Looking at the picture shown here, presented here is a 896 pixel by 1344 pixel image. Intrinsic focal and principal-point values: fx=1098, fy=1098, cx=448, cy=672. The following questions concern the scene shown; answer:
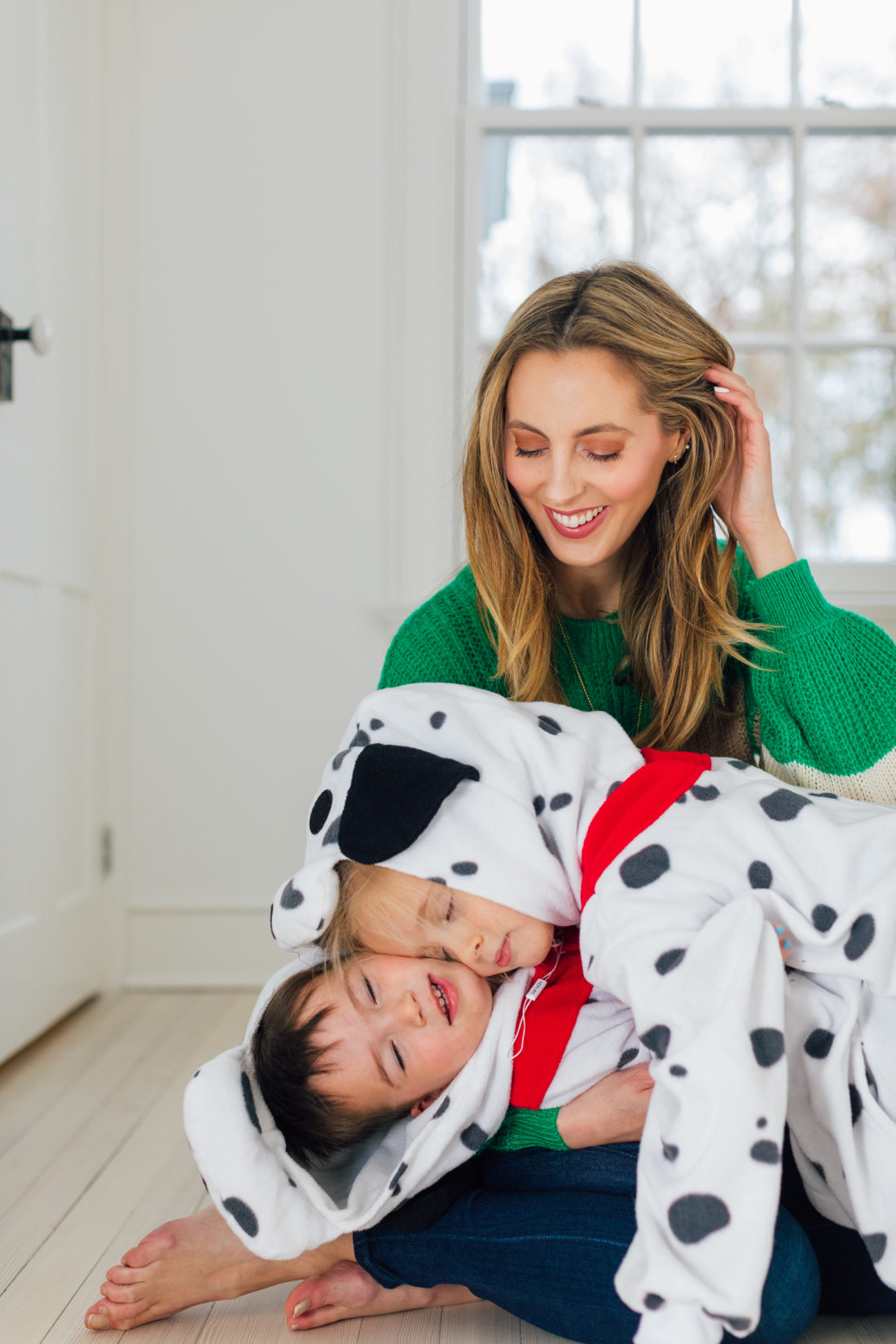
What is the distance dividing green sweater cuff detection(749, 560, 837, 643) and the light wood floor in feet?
2.52

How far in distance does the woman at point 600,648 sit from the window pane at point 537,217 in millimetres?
1173

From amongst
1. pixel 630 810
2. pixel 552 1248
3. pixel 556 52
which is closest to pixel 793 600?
pixel 630 810

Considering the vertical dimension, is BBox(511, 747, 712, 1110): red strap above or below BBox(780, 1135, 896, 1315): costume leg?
above

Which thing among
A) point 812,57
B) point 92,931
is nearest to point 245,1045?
point 92,931

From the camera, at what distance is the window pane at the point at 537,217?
8.31 feet

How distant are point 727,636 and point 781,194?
1552 mm

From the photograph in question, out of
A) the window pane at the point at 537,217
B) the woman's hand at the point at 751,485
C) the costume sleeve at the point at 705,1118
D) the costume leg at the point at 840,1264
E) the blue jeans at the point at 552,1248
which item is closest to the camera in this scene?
the costume sleeve at the point at 705,1118

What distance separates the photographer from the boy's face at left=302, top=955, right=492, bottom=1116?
107cm

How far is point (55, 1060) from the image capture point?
78.3 inches

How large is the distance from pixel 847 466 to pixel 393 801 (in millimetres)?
1822

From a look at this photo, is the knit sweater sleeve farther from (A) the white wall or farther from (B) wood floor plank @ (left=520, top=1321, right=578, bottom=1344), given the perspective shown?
(A) the white wall

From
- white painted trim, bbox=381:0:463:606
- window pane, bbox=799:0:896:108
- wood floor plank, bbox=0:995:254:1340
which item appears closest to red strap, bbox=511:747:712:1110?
wood floor plank, bbox=0:995:254:1340

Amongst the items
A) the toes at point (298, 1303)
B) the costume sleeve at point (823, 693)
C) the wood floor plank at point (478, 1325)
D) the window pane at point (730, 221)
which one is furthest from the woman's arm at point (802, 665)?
the window pane at point (730, 221)

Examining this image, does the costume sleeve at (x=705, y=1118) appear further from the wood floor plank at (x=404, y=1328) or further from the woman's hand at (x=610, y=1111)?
the wood floor plank at (x=404, y=1328)
